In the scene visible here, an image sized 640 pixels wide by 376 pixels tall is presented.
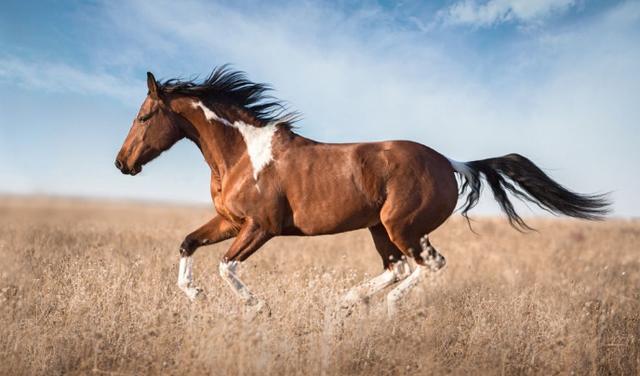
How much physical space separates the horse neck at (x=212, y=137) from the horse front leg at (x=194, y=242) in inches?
22.6

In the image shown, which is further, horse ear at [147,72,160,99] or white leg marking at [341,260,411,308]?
horse ear at [147,72,160,99]

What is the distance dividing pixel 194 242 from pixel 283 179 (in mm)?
1188

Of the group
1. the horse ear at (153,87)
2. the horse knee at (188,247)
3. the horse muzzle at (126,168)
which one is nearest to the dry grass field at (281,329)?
the horse knee at (188,247)

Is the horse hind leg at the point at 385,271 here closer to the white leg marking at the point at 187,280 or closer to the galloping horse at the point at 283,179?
the galloping horse at the point at 283,179

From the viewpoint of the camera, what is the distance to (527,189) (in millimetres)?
6672

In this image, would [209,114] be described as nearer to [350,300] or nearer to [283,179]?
[283,179]

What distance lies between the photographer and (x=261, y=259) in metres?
9.56

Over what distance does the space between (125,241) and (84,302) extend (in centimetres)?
546

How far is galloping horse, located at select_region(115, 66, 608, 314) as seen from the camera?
18.0 ft

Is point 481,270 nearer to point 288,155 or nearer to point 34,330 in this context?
point 288,155

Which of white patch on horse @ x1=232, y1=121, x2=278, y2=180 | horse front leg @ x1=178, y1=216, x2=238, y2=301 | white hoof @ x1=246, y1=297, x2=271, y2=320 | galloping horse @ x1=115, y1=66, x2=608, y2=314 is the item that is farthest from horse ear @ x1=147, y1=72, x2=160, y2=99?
white hoof @ x1=246, y1=297, x2=271, y2=320

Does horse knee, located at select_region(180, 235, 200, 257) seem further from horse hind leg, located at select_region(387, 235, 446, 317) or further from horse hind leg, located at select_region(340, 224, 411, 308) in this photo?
→ horse hind leg, located at select_region(387, 235, 446, 317)

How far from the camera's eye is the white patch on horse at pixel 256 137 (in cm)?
566

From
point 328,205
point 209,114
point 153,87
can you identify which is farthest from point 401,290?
point 153,87
